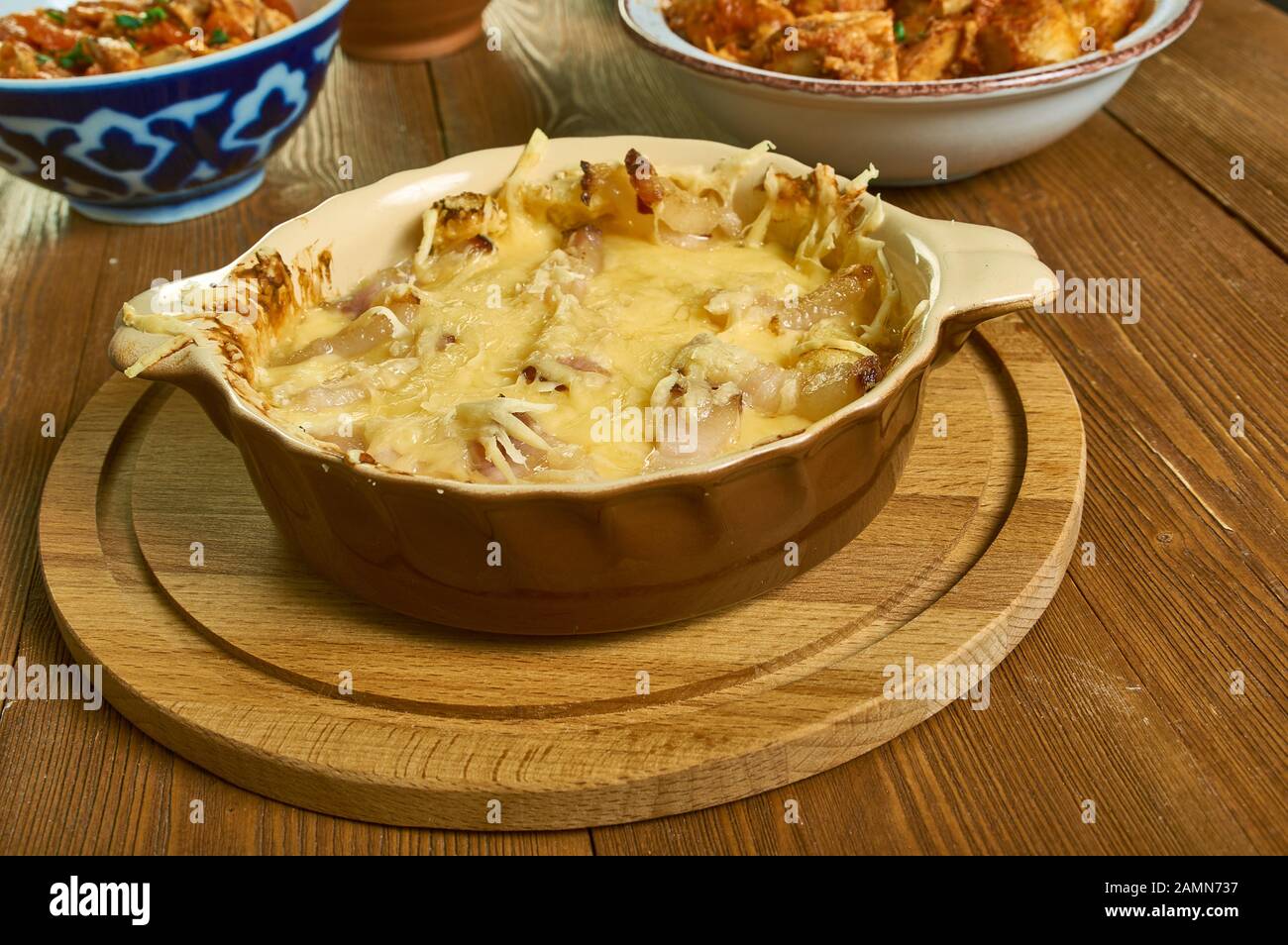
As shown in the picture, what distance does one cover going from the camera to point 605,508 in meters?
1.38

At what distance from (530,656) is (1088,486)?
86 centimetres

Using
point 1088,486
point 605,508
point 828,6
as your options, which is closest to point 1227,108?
point 828,6

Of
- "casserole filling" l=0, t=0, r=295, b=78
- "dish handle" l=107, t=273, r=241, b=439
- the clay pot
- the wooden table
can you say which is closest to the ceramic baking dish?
"dish handle" l=107, t=273, r=241, b=439

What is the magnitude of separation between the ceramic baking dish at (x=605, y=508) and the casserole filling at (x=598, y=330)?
0.21 ft

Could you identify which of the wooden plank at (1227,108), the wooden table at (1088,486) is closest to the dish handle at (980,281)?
the wooden table at (1088,486)

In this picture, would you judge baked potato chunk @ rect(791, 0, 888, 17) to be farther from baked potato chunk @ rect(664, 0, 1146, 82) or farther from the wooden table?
the wooden table

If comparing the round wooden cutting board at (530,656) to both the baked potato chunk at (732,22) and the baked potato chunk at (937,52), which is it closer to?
the baked potato chunk at (937,52)

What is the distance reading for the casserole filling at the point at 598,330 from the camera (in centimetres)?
158

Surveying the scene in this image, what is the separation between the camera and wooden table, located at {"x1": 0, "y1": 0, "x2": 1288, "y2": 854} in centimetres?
139

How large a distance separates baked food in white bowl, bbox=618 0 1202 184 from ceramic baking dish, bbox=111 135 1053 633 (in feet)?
2.13

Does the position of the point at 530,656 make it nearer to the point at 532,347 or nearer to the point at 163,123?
the point at 532,347

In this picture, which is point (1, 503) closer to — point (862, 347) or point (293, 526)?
point (293, 526)

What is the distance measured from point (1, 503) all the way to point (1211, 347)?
75.5 inches
